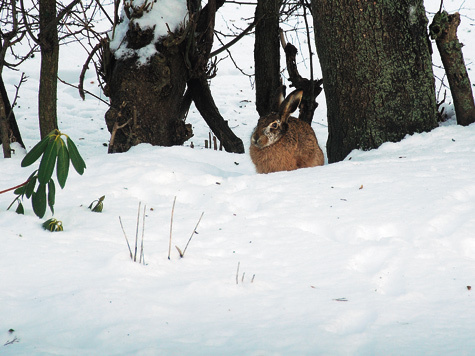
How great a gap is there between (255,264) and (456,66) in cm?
364

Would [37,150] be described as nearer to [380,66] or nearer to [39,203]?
[39,203]

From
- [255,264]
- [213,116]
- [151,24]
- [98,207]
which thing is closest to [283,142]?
[151,24]

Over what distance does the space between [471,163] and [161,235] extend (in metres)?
2.51

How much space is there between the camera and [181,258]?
268 cm

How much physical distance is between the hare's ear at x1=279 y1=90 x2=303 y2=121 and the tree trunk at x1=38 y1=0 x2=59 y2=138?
279 cm

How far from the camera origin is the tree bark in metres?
5.15

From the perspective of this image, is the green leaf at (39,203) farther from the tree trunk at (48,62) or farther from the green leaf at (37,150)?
the tree trunk at (48,62)

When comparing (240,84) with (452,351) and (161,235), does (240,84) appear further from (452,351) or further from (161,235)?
(452,351)

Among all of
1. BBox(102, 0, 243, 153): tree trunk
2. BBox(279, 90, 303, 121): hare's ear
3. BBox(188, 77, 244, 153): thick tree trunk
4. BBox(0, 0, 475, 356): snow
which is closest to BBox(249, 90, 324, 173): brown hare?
BBox(279, 90, 303, 121): hare's ear

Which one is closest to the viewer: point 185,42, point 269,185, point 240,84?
point 269,185

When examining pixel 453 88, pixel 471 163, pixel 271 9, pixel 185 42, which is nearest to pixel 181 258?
pixel 471 163

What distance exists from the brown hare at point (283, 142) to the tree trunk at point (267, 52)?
75.2 inches

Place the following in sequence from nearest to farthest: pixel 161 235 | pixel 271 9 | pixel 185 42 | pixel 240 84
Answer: pixel 161 235, pixel 185 42, pixel 271 9, pixel 240 84

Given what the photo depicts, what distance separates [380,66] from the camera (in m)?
4.91
